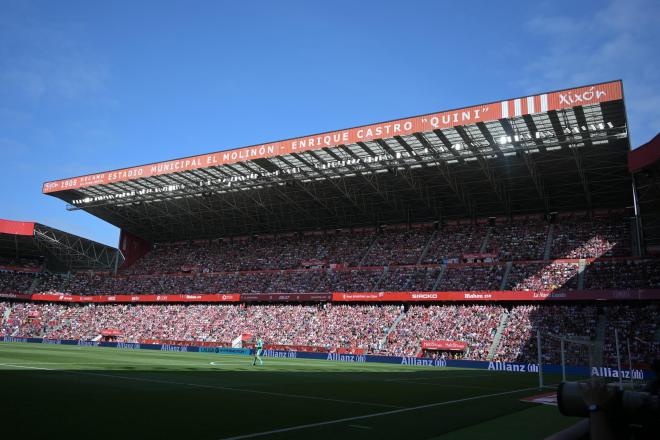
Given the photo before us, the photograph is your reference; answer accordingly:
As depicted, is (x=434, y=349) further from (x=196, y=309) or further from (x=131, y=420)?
(x=131, y=420)

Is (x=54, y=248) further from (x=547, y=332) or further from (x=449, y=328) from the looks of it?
(x=547, y=332)

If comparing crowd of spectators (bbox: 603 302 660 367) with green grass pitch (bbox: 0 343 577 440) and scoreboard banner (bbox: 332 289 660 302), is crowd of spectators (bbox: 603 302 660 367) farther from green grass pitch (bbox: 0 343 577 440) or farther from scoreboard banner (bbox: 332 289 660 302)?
green grass pitch (bbox: 0 343 577 440)

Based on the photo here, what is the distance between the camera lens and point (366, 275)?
54.1 metres

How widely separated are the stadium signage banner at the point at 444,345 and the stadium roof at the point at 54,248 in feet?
165

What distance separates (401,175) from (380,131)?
8142mm

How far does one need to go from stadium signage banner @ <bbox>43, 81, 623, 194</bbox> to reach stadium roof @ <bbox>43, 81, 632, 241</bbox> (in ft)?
0.28

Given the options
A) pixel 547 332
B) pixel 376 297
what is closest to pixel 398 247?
pixel 376 297

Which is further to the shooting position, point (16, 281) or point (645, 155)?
point (16, 281)

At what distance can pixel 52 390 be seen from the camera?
12031mm

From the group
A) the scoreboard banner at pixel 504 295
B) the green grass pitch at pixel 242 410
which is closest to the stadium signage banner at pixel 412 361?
the scoreboard banner at pixel 504 295

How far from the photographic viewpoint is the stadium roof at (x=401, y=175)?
1444 inches

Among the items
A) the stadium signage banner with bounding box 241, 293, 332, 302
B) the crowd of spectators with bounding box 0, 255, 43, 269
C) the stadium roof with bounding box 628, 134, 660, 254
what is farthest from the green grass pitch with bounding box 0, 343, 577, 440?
the crowd of spectators with bounding box 0, 255, 43, 269

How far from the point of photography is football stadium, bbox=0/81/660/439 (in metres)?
17.4

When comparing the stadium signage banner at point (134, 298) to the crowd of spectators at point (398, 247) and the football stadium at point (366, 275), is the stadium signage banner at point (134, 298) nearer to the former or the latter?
the football stadium at point (366, 275)
